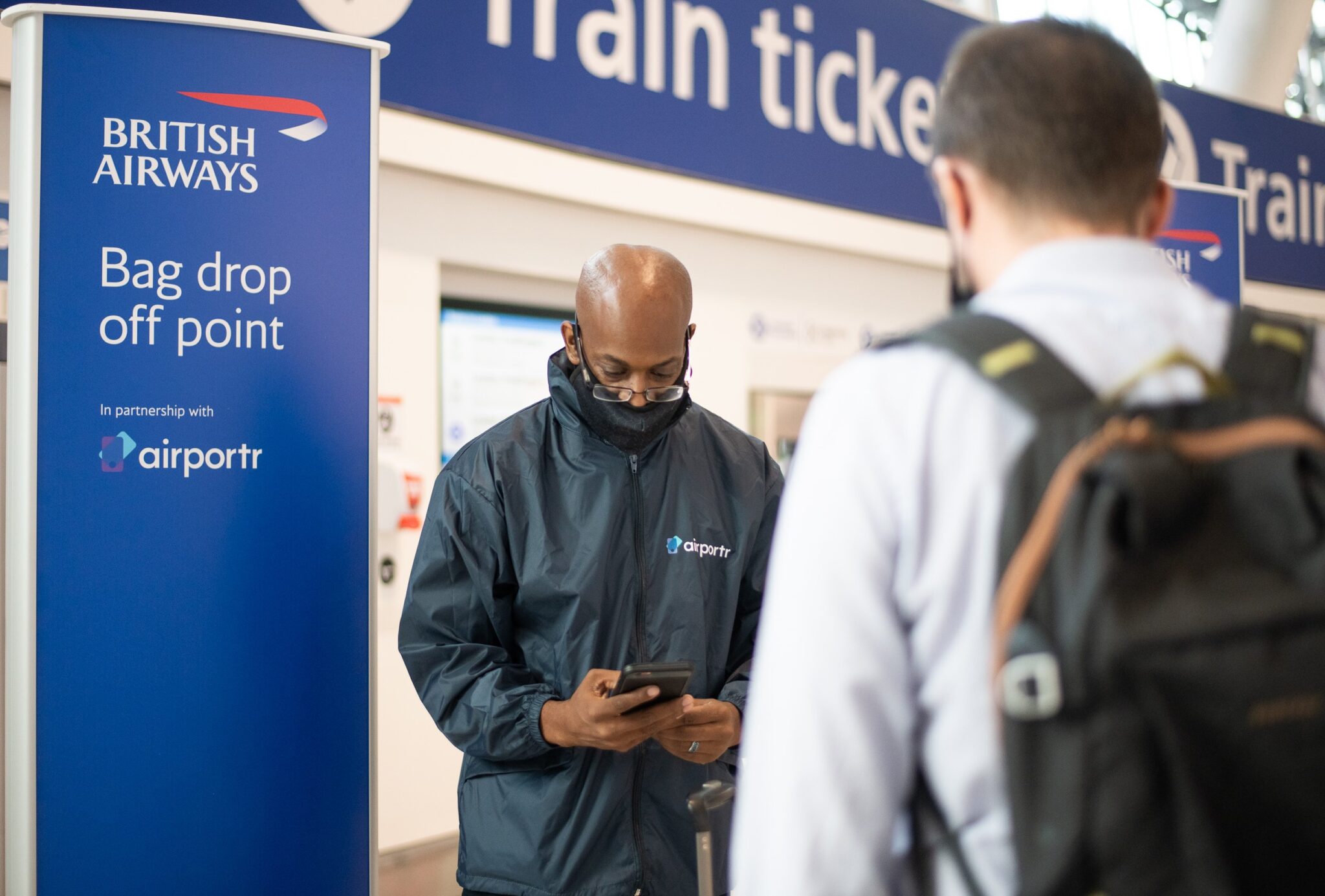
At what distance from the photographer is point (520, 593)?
1.85 meters

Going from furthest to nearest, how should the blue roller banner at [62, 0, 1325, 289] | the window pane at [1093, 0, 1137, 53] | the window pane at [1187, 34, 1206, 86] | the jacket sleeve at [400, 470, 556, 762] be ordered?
the window pane at [1187, 34, 1206, 86] < the window pane at [1093, 0, 1137, 53] < the blue roller banner at [62, 0, 1325, 289] < the jacket sleeve at [400, 470, 556, 762]

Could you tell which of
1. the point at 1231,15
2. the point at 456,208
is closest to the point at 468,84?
the point at 456,208

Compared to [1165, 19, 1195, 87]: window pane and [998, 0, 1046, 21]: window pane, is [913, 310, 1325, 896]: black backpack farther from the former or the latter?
[1165, 19, 1195, 87]: window pane

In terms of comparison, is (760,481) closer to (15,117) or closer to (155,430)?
(155,430)

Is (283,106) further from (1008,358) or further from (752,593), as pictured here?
(1008,358)

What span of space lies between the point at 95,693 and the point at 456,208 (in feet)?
9.74

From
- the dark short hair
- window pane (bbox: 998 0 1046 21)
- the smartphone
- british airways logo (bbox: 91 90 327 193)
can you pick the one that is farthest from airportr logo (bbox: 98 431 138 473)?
window pane (bbox: 998 0 1046 21)

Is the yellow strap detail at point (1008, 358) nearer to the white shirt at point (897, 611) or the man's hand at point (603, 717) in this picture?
the white shirt at point (897, 611)

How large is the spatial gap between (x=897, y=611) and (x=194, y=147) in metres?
1.78

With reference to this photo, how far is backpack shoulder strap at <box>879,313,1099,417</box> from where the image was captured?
2.62 feet

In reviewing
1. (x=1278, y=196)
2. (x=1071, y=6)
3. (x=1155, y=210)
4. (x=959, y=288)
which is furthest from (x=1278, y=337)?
(x=1071, y=6)

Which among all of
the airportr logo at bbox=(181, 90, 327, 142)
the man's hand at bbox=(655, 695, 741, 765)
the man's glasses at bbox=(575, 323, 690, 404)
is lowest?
the man's hand at bbox=(655, 695, 741, 765)

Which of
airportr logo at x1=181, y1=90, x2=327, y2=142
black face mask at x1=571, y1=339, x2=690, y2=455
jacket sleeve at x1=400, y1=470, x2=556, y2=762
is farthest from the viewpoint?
airportr logo at x1=181, y1=90, x2=327, y2=142

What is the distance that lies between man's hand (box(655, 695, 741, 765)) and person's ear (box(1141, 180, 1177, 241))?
1071 millimetres
